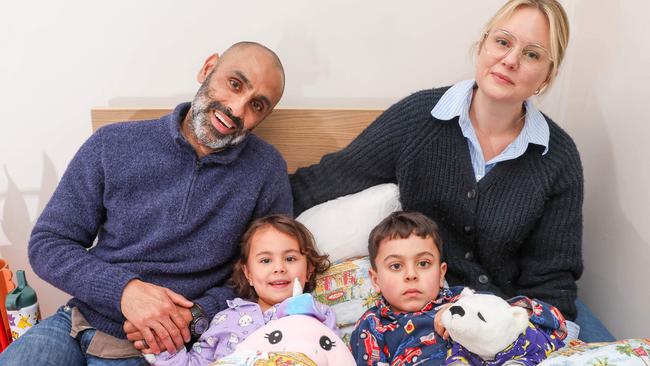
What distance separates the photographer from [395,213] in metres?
1.71

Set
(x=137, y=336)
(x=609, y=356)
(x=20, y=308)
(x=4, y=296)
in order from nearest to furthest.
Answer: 1. (x=609, y=356)
2. (x=137, y=336)
3. (x=20, y=308)
4. (x=4, y=296)

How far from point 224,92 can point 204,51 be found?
1.51 feet

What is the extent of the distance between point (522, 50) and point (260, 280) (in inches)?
38.2

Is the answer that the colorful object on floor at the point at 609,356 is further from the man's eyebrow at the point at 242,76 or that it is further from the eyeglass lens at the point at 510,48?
the man's eyebrow at the point at 242,76

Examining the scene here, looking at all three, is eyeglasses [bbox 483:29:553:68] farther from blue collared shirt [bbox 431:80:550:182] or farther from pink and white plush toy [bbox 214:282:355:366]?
pink and white plush toy [bbox 214:282:355:366]

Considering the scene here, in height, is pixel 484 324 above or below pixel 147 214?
below

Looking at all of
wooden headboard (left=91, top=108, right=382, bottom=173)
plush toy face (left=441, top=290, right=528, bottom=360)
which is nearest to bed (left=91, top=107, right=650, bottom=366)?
wooden headboard (left=91, top=108, right=382, bottom=173)

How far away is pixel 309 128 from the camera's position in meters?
2.04

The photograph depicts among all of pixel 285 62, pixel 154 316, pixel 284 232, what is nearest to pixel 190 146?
pixel 284 232

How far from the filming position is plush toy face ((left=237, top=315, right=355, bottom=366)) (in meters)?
1.31

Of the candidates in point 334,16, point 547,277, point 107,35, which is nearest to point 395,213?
point 547,277

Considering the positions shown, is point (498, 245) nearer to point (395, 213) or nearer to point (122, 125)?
point (395, 213)

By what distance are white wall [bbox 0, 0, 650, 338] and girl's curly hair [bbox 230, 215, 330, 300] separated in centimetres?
62

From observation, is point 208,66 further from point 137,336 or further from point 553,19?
point 553,19
